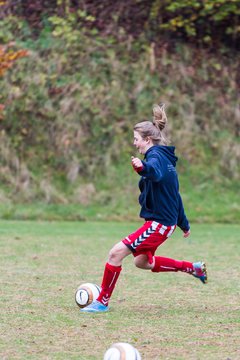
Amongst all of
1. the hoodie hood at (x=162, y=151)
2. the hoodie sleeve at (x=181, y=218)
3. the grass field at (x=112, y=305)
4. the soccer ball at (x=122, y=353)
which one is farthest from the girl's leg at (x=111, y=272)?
the soccer ball at (x=122, y=353)

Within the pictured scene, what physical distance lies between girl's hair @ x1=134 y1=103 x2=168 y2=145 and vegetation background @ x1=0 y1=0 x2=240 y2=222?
30.6 ft

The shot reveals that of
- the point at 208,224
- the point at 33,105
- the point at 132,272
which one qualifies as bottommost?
the point at 208,224

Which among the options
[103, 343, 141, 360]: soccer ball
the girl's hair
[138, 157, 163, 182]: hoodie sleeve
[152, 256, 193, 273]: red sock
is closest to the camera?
[103, 343, 141, 360]: soccer ball

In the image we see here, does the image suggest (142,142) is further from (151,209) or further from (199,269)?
(199,269)

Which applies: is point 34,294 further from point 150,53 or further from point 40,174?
point 150,53

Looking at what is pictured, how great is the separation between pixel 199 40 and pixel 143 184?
13.5 m

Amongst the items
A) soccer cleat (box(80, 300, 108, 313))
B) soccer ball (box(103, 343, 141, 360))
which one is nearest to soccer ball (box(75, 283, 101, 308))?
soccer cleat (box(80, 300, 108, 313))

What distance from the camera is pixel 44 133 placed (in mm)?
18922

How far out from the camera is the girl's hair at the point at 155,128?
24.3 feet

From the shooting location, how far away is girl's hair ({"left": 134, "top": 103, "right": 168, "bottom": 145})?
24.3ft

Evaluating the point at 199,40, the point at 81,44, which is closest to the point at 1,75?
the point at 81,44

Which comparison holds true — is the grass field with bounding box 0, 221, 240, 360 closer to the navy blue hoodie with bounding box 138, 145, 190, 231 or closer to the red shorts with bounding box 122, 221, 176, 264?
the red shorts with bounding box 122, 221, 176, 264

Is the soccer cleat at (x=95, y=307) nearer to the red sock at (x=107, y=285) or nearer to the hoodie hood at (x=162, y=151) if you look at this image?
the red sock at (x=107, y=285)

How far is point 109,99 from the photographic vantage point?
19.3 meters
